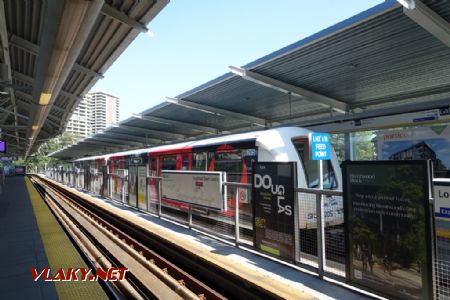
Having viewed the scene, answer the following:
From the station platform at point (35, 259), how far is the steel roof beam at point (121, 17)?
5.01 metres

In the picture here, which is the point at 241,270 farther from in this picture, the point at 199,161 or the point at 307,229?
the point at 199,161

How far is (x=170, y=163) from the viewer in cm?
1316

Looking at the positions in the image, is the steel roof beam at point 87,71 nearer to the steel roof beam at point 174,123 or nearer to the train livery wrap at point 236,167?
the train livery wrap at point 236,167

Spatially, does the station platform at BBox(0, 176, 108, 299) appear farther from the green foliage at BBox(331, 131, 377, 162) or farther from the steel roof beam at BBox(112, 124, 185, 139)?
the steel roof beam at BBox(112, 124, 185, 139)

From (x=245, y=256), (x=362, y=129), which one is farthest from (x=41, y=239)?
(x=362, y=129)

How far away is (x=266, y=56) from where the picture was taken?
10359 millimetres

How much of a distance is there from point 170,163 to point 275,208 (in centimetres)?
758

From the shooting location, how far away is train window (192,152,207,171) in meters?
10.9

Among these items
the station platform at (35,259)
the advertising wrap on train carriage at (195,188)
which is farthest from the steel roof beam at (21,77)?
the advertising wrap on train carriage at (195,188)

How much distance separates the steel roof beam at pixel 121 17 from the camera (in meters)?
7.59

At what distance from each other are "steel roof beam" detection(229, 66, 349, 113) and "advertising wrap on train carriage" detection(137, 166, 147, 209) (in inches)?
197

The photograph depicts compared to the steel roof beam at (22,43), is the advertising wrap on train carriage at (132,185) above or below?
below

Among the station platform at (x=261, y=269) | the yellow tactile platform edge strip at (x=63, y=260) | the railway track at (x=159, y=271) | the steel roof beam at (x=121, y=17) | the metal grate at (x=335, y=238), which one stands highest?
the steel roof beam at (x=121, y=17)

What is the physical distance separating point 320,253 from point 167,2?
5538 millimetres
